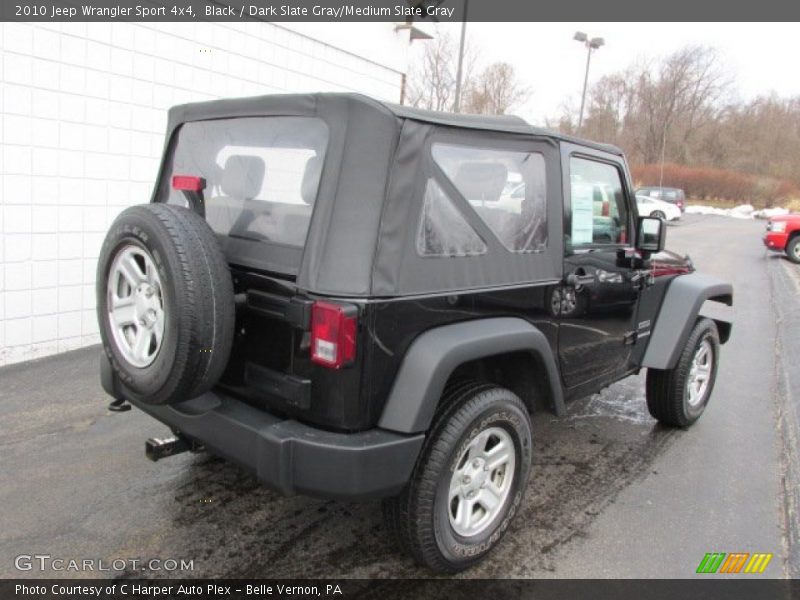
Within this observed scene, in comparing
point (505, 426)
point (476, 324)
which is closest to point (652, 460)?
point (505, 426)

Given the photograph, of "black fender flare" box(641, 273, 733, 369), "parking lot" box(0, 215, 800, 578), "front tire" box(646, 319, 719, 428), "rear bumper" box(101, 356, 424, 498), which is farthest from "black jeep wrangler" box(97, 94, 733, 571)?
"front tire" box(646, 319, 719, 428)

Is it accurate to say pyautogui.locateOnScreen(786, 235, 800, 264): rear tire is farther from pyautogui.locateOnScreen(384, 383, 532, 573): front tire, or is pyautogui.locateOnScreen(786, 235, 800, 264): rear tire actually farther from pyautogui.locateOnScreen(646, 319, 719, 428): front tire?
pyautogui.locateOnScreen(384, 383, 532, 573): front tire

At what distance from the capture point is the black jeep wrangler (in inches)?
88.4

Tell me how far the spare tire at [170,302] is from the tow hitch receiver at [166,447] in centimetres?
39

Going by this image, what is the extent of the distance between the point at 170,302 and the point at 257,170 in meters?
0.85

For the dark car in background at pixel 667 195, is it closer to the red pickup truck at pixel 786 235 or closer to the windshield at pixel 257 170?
the red pickup truck at pixel 786 235

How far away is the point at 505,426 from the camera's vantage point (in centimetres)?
274

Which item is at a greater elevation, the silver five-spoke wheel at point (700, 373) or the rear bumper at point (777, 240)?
the rear bumper at point (777, 240)

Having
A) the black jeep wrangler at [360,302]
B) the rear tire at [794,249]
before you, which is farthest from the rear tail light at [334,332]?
the rear tire at [794,249]

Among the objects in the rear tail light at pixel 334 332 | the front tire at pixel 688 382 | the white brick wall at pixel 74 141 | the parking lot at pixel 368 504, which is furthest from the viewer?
the white brick wall at pixel 74 141

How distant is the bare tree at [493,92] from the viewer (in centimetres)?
3419

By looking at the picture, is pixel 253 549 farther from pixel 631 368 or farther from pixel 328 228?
pixel 631 368

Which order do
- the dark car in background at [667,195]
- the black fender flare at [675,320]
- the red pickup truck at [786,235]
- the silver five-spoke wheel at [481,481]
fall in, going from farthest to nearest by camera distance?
the dark car in background at [667,195]
the red pickup truck at [786,235]
the black fender flare at [675,320]
the silver five-spoke wheel at [481,481]

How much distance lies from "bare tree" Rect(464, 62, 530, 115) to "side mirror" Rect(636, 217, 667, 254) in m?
31.4
